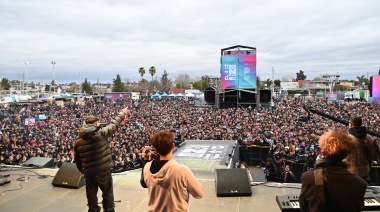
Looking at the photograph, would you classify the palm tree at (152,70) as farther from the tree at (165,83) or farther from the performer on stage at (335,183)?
the performer on stage at (335,183)

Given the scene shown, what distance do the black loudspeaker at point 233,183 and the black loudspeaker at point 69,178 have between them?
2597 mm

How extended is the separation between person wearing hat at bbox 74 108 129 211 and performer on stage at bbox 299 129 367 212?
8.36ft

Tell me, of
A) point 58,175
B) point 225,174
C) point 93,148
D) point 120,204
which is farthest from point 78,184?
point 225,174

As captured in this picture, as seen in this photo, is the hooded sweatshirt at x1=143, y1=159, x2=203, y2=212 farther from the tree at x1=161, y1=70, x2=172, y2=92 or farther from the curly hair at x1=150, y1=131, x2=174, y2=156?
the tree at x1=161, y1=70, x2=172, y2=92

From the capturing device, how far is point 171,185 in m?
2.40

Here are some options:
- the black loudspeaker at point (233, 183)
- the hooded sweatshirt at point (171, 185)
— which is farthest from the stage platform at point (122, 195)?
the hooded sweatshirt at point (171, 185)

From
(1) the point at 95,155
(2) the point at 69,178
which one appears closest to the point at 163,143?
(1) the point at 95,155

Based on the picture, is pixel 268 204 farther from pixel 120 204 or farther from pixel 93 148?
pixel 93 148

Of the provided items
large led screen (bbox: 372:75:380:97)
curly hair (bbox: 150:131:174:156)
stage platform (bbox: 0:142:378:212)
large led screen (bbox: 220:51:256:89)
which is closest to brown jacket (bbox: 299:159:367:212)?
curly hair (bbox: 150:131:174:156)

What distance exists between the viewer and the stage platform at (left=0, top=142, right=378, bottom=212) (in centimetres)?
483

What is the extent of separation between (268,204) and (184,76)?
138 metres

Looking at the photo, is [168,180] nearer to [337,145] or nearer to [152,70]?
[337,145]

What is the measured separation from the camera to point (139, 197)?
5320 millimetres

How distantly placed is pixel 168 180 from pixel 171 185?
49 mm
